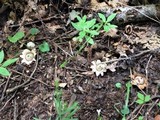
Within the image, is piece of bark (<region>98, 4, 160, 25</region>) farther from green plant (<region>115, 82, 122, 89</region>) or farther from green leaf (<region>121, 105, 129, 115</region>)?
green leaf (<region>121, 105, 129, 115</region>)

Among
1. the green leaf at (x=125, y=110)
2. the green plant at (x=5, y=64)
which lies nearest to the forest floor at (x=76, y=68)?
the green leaf at (x=125, y=110)

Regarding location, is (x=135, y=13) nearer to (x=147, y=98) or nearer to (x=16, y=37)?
(x=147, y=98)

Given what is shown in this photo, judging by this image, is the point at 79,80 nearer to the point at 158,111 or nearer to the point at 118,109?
the point at 118,109

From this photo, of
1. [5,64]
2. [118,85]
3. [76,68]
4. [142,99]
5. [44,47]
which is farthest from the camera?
[44,47]

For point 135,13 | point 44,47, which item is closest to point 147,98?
point 135,13

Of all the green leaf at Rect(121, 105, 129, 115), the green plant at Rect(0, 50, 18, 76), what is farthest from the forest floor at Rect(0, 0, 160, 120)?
the green plant at Rect(0, 50, 18, 76)

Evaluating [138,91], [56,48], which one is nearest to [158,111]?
[138,91]

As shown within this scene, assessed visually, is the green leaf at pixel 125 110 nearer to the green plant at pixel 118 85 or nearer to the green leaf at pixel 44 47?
the green plant at pixel 118 85
